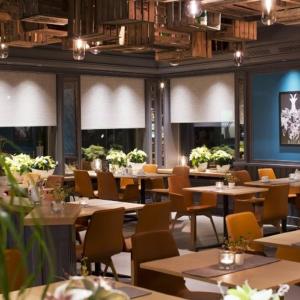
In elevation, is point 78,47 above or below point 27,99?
above

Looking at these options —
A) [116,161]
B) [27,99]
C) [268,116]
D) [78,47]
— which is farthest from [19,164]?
[268,116]

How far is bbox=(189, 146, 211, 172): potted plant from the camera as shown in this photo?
456 inches

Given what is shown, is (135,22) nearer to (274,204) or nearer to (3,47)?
(3,47)

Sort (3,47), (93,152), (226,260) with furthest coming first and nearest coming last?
1. (93,152)
2. (3,47)
3. (226,260)

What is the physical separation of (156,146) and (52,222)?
315 inches

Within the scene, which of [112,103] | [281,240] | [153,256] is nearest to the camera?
[153,256]

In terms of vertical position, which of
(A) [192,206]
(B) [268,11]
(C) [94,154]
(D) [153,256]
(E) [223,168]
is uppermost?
(B) [268,11]

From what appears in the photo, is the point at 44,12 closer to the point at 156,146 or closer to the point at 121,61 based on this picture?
the point at 121,61

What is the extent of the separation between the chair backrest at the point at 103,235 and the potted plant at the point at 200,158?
6043 millimetres

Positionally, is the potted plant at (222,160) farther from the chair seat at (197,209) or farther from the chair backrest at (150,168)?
the chair seat at (197,209)

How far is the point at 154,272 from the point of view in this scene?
414cm

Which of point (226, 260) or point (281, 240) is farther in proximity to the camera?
point (281, 240)

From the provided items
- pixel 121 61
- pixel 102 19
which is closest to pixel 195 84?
pixel 121 61

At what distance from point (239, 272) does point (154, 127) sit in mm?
9248
